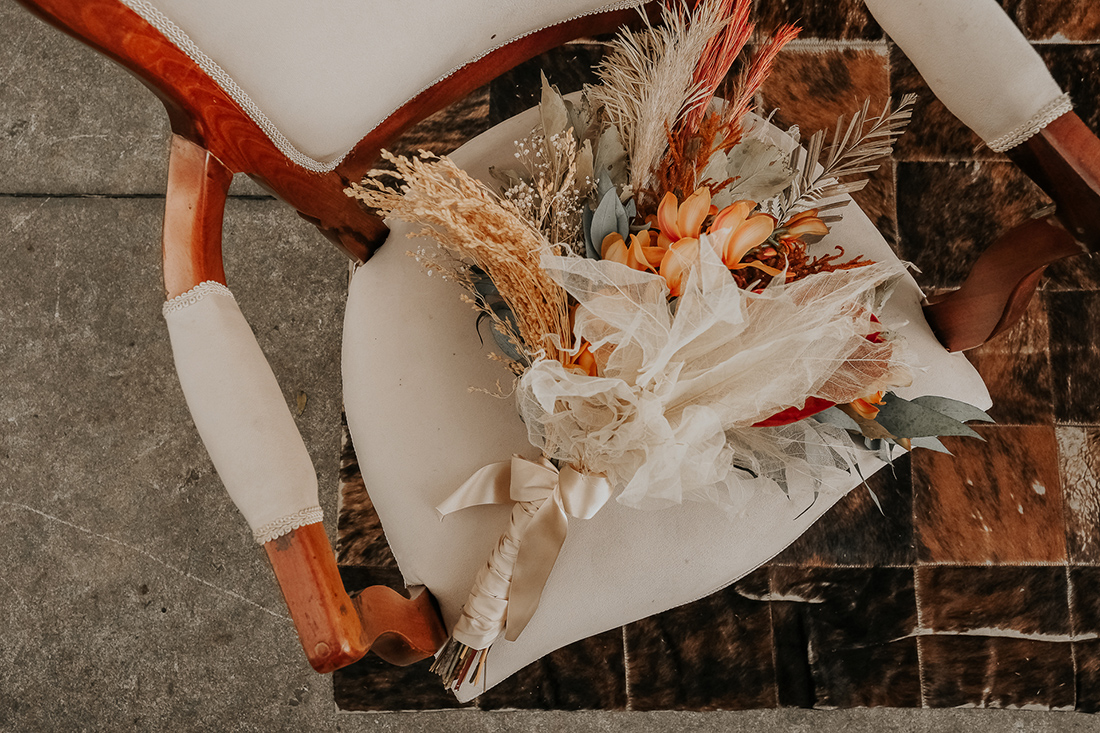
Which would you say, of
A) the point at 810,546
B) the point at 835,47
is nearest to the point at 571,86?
the point at 835,47

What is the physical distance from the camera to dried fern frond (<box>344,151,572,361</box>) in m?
0.54

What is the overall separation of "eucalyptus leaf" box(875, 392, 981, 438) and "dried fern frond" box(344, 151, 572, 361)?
0.33 meters

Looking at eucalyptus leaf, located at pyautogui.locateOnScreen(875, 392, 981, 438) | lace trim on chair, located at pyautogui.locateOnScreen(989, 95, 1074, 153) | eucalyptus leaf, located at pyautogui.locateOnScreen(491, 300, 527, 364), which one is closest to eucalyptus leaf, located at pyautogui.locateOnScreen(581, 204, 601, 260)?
eucalyptus leaf, located at pyautogui.locateOnScreen(491, 300, 527, 364)

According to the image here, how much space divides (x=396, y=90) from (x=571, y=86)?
66 cm

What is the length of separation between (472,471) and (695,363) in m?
0.33

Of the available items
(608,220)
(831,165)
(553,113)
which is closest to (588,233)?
(608,220)

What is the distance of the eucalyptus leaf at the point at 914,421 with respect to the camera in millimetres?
639

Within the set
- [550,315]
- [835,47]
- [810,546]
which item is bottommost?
[810,546]

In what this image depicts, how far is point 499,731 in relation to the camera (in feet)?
4.02

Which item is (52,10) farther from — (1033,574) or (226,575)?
(1033,574)

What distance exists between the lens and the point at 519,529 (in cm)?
73

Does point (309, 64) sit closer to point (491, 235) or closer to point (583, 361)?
point (491, 235)

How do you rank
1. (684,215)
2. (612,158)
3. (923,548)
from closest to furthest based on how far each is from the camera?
(684,215) → (612,158) → (923,548)

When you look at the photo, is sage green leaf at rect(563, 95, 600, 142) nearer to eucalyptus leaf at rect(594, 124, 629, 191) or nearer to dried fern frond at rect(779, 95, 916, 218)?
eucalyptus leaf at rect(594, 124, 629, 191)
